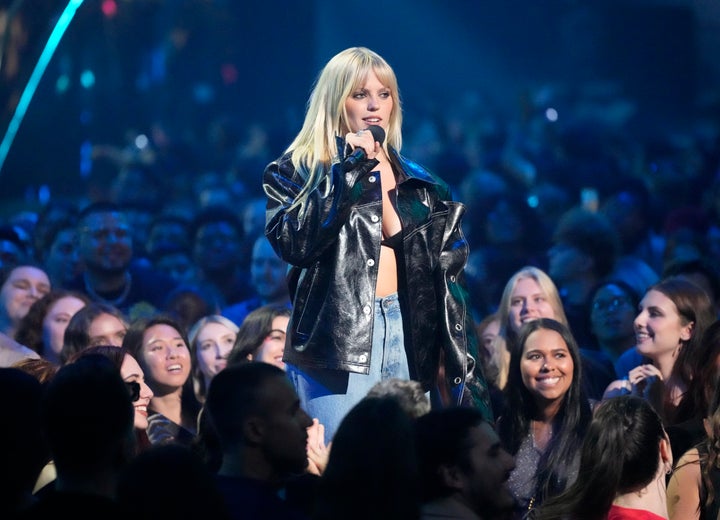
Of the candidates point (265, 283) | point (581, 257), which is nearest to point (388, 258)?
point (265, 283)

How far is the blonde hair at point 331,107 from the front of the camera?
14.3 ft

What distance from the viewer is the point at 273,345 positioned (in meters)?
5.96

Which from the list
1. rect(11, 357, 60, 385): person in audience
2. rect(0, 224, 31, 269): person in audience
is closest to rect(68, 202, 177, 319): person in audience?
rect(0, 224, 31, 269): person in audience

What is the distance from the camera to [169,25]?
17.0m

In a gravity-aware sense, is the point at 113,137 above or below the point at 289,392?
above

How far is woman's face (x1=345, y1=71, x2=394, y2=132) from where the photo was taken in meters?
4.36

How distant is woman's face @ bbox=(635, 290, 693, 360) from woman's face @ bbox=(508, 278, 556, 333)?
2.83ft

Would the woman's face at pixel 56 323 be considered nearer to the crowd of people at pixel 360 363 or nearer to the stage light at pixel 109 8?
the crowd of people at pixel 360 363

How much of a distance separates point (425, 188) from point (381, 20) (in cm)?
1315

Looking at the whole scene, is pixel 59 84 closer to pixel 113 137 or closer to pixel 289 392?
pixel 113 137

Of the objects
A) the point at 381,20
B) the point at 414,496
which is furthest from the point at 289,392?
the point at 381,20

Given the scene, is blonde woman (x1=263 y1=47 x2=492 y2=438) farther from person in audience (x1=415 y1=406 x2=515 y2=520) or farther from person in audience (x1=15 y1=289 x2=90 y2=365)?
person in audience (x1=15 y1=289 x2=90 y2=365)

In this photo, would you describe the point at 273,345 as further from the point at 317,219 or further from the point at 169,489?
the point at 169,489

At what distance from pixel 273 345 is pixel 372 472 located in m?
3.11
